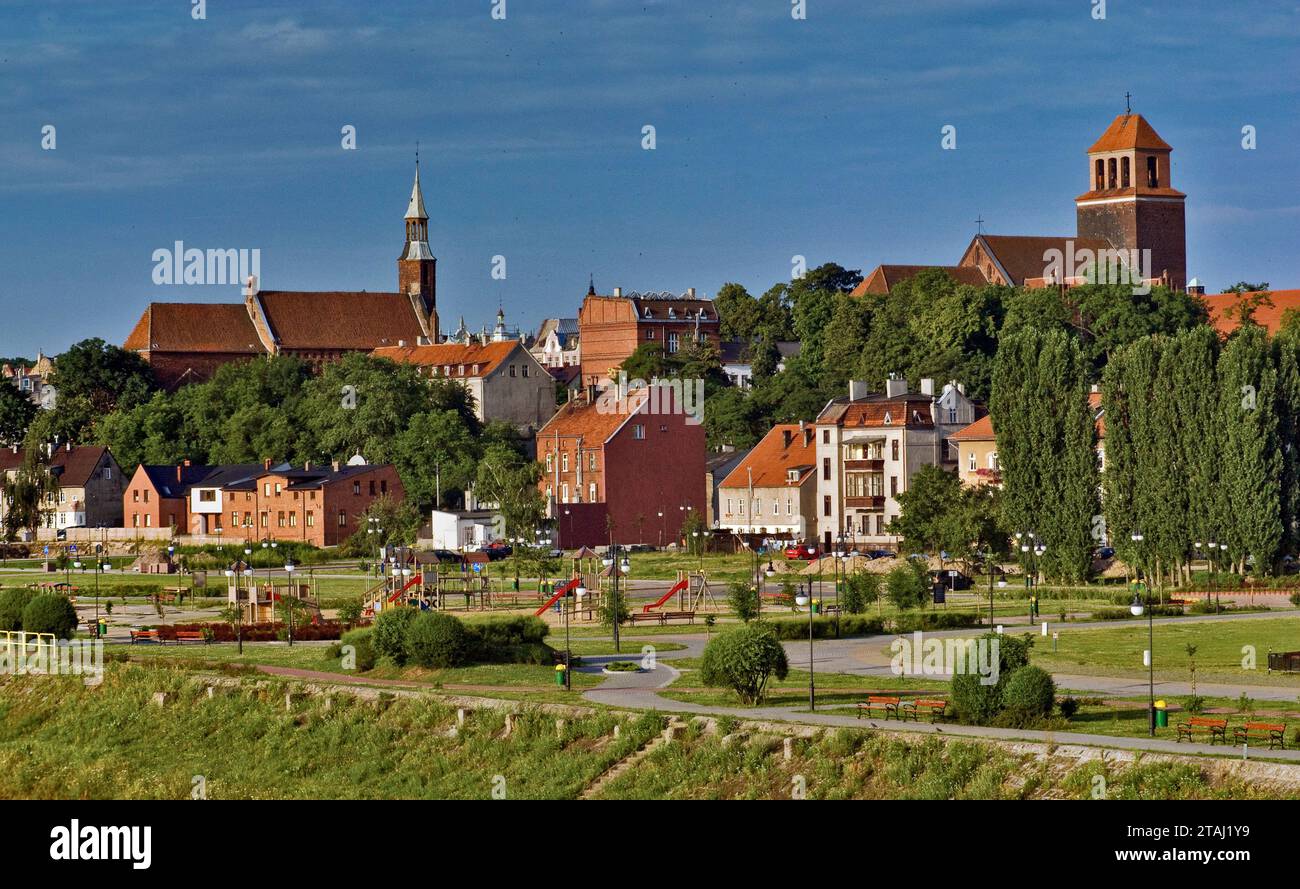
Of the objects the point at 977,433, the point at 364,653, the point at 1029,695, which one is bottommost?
the point at 1029,695

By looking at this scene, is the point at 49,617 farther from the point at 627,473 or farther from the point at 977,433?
the point at 627,473

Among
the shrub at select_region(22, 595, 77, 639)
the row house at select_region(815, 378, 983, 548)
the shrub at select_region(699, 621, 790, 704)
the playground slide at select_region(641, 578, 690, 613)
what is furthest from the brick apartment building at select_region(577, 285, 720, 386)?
the shrub at select_region(699, 621, 790, 704)

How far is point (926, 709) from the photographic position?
138ft

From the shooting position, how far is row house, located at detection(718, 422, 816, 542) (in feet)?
374

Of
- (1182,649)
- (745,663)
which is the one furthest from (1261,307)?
(745,663)

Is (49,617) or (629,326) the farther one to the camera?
(629,326)

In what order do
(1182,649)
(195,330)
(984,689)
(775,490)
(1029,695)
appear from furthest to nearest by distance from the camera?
(195,330) < (775,490) < (1182,649) < (984,689) < (1029,695)

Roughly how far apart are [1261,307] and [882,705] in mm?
123685

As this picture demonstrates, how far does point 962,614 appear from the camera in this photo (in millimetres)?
66188

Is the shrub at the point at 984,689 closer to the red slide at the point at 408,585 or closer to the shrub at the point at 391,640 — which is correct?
the shrub at the point at 391,640

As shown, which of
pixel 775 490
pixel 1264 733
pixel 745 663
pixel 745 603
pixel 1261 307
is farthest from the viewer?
pixel 1261 307

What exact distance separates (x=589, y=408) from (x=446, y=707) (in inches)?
3120

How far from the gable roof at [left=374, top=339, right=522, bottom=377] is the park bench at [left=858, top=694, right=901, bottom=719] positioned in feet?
388
